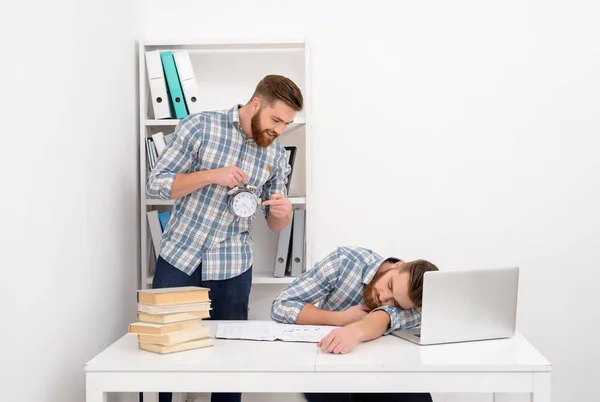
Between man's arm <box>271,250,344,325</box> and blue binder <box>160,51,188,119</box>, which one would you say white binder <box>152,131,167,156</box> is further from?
man's arm <box>271,250,344,325</box>

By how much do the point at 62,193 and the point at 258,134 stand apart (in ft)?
2.45

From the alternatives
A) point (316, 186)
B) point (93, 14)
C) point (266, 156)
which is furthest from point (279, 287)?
point (93, 14)

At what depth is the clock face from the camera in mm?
2635

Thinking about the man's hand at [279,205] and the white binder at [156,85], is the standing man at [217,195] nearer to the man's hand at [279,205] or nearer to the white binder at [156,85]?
the man's hand at [279,205]

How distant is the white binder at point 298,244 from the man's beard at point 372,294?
959 millimetres

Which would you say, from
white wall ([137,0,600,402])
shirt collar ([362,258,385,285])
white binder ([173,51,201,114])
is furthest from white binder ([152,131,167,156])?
shirt collar ([362,258,385,285])

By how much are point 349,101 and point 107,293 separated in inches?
58.0

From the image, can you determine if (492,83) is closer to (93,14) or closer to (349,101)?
(349,101)

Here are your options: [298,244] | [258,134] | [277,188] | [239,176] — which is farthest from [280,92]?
Result: [298,244]

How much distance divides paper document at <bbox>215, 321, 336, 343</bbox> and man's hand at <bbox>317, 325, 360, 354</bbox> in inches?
4.9

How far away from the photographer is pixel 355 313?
231cm

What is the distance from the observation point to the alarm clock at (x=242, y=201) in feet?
8.65

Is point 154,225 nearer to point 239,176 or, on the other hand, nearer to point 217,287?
point 217,287

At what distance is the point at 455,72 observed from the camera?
348 centimetres
